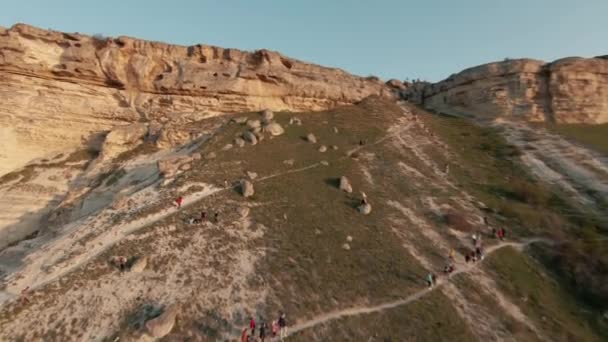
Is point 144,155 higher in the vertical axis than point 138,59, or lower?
lower

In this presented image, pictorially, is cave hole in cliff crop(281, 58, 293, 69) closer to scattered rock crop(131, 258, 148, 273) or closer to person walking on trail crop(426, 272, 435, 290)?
scattered rock crop(131, 258, 148, 273)

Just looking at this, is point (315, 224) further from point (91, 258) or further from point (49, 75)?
point (49, 75)

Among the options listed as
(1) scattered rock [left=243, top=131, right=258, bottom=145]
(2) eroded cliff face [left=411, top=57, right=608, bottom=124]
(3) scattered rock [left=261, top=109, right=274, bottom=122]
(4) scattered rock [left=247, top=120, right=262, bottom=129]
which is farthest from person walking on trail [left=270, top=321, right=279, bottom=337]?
(2) eroded cliff face [left=411, top=57, right=608, bottom=124]

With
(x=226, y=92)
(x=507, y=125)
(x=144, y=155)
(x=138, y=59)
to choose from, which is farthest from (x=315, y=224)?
(x=507, y=125)

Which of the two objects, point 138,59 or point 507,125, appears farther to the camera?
point 507,125

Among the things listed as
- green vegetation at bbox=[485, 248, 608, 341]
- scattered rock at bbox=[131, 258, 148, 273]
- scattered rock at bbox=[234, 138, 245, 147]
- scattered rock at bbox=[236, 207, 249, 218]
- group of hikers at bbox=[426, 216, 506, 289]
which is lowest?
green vegetation at bbox=[485, 248, 608, 341]

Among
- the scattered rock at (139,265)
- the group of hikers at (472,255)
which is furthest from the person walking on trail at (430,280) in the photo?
the scattered rock at (139,265)
